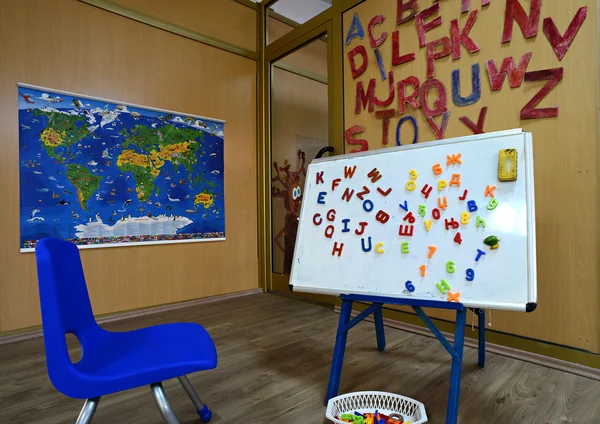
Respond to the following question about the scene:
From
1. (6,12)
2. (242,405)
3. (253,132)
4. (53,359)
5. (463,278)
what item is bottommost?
(242,405)

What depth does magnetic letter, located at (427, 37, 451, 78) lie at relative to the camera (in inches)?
92.5

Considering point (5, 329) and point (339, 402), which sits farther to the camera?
point (5, 329)

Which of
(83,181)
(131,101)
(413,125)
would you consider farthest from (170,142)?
(413,125)

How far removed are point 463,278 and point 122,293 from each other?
2.65 metres

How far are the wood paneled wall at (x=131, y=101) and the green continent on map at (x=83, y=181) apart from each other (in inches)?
13.0

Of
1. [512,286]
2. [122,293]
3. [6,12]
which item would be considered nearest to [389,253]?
[512,286]

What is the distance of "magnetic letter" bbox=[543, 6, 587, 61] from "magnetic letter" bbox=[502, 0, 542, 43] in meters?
0.06

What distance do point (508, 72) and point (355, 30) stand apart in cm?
130

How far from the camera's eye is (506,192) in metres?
1.38

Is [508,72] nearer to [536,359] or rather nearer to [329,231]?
[329,231]

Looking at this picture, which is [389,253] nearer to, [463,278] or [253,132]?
[463,278]

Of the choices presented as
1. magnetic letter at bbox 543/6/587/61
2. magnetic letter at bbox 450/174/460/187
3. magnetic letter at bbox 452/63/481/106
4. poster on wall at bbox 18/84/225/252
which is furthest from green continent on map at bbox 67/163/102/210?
magnetic letter at bbox 543/6/587/61

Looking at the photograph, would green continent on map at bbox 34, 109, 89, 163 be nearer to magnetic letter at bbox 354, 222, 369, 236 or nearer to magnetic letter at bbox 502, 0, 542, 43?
magnetic letter at bbox 354, 222, 369, 236

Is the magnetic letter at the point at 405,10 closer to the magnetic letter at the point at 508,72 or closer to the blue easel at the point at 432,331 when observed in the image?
the magnetic letter at the point at 508,72
